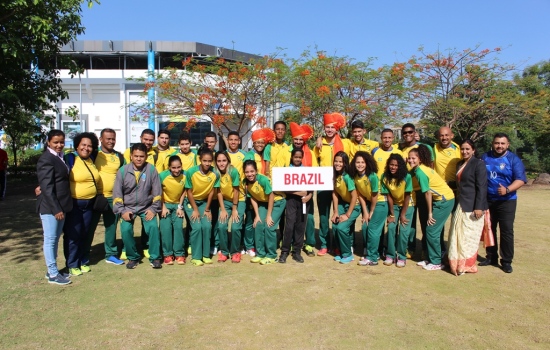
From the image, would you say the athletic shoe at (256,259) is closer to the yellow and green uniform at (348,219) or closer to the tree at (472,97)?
the yellow and green uniform at (348,219)

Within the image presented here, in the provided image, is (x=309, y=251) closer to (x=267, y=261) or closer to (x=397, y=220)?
(x=267, y=261)

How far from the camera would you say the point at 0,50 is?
756 cm

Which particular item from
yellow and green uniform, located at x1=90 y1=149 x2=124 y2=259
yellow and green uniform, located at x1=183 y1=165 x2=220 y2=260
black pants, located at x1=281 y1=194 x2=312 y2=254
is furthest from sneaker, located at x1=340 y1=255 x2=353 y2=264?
yellow and green uniform, located at x1=90 y1=149 x2=124 y2=259

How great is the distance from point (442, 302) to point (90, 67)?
30996 mm

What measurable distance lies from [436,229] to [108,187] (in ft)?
13.7

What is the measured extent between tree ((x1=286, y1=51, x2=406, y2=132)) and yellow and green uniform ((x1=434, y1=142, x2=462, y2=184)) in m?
9.28

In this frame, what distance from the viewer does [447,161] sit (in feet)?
18.7

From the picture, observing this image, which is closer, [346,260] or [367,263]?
[367,263]

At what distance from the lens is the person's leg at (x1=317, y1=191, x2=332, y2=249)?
600 cm

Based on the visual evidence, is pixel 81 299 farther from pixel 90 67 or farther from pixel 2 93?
pixel 90 67

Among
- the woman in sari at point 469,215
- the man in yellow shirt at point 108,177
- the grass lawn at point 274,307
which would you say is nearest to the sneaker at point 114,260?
the man in yellow shirt at point 108,177

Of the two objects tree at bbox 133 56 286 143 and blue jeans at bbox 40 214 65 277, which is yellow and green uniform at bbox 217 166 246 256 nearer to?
blue jeans at bbox 40 214 65 277

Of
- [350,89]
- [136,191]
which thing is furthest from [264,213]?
[350,89]

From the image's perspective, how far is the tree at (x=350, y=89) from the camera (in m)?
15.1
